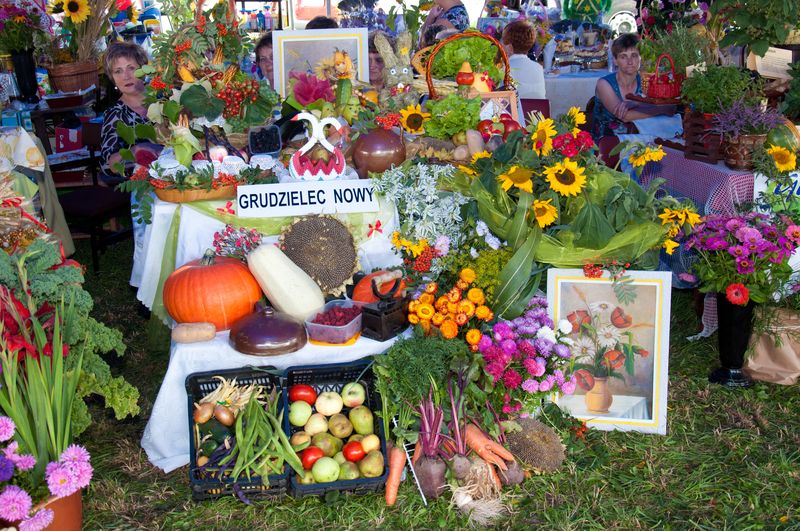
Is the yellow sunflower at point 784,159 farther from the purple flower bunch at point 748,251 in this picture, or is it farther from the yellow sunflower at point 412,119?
the yellow sunflower at point 412,119

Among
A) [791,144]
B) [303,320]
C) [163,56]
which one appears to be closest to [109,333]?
[303,320]

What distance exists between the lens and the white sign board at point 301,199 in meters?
3.93

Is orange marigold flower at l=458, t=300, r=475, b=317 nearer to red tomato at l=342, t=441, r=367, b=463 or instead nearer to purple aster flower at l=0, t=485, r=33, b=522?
red tomato at l=342, t=441, r=367, b=463

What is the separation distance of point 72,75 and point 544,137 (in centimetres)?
587

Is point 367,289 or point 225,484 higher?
point 367,289

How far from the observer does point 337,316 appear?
3426 mm

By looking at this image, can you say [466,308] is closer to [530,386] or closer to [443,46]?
[530,386]

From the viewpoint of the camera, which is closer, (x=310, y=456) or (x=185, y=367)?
(x=310, y=456)

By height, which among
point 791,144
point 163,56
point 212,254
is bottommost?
point 212,254

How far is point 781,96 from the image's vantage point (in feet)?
15.9

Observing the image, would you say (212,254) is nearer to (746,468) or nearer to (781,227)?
(746,468)

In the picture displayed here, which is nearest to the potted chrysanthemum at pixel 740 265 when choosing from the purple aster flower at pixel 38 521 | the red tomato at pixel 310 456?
the red tomato at pixel 310 456

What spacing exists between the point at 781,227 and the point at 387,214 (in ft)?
6.79

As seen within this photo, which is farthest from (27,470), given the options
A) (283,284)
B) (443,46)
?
(443,46)
